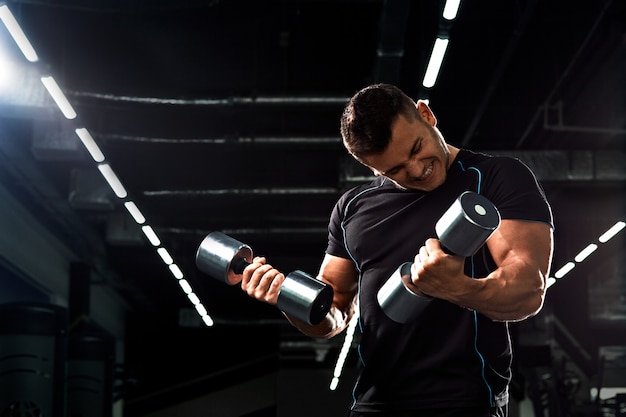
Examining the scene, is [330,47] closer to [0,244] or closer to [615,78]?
[615,78]

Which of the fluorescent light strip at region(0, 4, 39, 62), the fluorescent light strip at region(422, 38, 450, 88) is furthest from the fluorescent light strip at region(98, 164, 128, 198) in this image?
the fluorescent light strip at region(422, 38, 450, 88)

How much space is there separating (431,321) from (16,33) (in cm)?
311

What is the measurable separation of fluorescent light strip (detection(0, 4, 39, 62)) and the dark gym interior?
4 cm

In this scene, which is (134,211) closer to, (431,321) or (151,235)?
(151,235)

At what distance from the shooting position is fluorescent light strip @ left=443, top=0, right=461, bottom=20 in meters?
4.15

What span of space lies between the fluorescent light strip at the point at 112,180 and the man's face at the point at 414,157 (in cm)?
460

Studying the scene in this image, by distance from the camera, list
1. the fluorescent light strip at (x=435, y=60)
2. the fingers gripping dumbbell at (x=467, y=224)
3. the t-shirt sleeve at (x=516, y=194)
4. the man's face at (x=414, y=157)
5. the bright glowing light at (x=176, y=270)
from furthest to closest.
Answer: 1. the bright glowing light at (x=176, y=270)
2. the fluorescent light strip at (x=435, y=60)
3. the man's face at (x=414, y=157)
4. the t-shirt sleeve at (x=516, y=194)
5. the fingers gripping dumbbell at (x=467, y=224)

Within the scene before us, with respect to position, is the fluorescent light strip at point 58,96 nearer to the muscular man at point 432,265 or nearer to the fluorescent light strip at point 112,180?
the fluorescent light strip at point 112,180

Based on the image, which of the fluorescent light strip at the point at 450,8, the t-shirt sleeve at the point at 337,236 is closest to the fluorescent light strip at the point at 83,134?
the fluorescent light strip at the point at 450,8

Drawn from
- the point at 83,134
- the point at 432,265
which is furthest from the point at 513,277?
the point at 83,134

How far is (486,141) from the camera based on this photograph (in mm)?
8969

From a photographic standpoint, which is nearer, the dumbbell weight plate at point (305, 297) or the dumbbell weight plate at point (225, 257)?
the dumbbell weight plate at point (305, 297)

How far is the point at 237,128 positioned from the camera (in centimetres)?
855

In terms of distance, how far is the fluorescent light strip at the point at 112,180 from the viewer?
6237 mm
